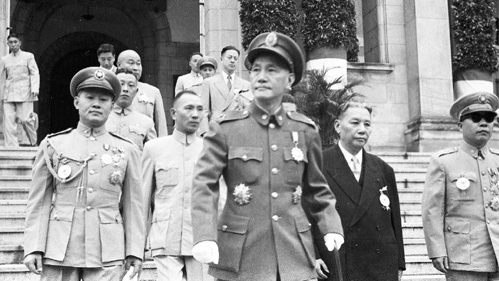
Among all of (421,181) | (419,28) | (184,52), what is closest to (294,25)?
(419,28)

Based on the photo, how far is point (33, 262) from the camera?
191 inches

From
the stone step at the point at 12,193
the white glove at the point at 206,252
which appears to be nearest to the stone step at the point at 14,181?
the stone step at the point at 12,193

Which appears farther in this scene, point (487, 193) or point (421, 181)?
point (421, 181)

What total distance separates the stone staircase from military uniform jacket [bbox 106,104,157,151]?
1311 millimetres

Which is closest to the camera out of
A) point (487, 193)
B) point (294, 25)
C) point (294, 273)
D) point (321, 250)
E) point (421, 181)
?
point (294, 273)

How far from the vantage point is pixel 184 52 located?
21.0 m

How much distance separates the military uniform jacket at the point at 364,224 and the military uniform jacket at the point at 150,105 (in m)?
3.36

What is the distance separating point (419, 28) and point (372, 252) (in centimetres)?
1080

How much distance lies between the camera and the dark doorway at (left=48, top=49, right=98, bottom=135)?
21484mm

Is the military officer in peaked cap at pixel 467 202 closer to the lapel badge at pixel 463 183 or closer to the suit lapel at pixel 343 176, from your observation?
the lapel badge at pixel 463 183

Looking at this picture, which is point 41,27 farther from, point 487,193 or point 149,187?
point 487,193

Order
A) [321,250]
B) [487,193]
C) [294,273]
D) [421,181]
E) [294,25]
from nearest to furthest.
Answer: [294,273]
[321,250]
[487,193]
[421,181]
[294,25]

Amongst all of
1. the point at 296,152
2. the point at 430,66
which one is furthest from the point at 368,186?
the point at 430,66

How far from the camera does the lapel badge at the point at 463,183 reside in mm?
6082
